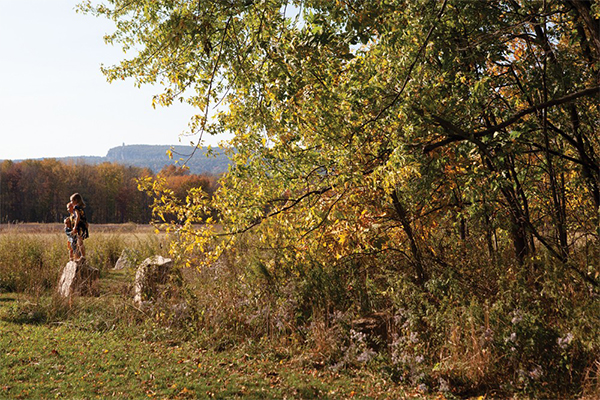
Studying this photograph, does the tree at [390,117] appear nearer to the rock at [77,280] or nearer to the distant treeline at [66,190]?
the rock at [77,280]

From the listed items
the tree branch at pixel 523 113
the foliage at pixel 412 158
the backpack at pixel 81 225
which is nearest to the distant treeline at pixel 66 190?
the backpack at pixel 81 225

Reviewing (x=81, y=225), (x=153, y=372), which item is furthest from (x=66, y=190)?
(x=153, y=372)

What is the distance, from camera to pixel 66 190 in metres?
60.2

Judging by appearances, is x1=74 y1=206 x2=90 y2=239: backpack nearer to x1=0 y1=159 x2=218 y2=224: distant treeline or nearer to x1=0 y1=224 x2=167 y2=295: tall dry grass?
x1=0 y1=224 x2=167 y2=295: tall dry grass

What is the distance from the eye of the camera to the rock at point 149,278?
822 centimetres

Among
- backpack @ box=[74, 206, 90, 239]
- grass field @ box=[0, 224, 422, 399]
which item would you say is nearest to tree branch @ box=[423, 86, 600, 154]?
grass field @ box=[0, 224, 422, 399]

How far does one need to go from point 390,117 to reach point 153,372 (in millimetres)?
4111

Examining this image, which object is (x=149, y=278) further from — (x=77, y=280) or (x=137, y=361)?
(x=137, y=361)

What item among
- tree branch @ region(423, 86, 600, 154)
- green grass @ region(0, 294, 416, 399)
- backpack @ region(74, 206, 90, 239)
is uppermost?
tree branch @ region(423, 86, 600, 154)

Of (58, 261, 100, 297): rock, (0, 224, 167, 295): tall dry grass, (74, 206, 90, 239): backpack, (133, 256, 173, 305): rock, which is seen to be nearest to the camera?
(133, 256, 173, 305): rock

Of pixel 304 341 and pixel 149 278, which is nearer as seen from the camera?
pixel 304 341

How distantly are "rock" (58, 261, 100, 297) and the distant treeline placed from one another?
46.5m

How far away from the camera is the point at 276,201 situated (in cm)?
645

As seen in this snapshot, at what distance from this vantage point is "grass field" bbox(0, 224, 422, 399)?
4965 millimetres
